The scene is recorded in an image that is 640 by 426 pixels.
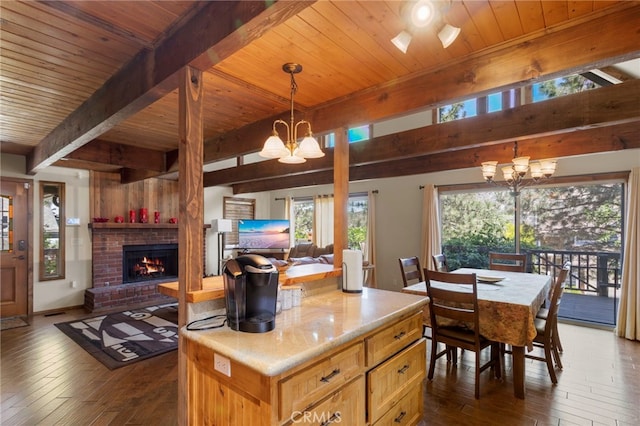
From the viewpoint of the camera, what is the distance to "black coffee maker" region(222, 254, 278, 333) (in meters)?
1.53

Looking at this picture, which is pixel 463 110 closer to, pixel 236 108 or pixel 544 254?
pixel 544 254

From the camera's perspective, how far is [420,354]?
214 centimetres

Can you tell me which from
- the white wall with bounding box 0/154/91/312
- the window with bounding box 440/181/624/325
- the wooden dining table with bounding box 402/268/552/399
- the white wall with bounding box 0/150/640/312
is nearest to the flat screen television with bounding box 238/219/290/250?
the white wall with bounding box 0/150/640/312

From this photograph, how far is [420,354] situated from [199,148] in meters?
1.94

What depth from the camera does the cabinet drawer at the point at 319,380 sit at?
1238 millimetres

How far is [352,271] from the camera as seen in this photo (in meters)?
2.46

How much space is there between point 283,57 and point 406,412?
2369 mm

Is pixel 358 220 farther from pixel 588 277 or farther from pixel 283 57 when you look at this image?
pixel 283 57

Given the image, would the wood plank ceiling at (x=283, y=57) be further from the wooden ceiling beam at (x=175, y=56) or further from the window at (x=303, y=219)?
the window at (x=303, y=219)

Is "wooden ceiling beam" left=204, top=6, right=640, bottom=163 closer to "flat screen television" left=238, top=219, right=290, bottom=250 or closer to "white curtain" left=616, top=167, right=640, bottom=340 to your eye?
"white curtain" left=616, top=167, right=640, bottom=340

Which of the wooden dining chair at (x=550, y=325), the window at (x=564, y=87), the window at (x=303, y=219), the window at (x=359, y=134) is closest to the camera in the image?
the wooden dining chair at (x=550, y=325)

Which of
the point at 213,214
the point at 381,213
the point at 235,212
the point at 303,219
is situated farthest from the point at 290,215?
the point at 381,213

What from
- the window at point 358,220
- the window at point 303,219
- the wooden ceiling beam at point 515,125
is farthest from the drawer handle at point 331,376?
the window at point 303,219

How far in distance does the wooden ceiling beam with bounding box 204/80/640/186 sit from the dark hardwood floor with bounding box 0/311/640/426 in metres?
2.24
